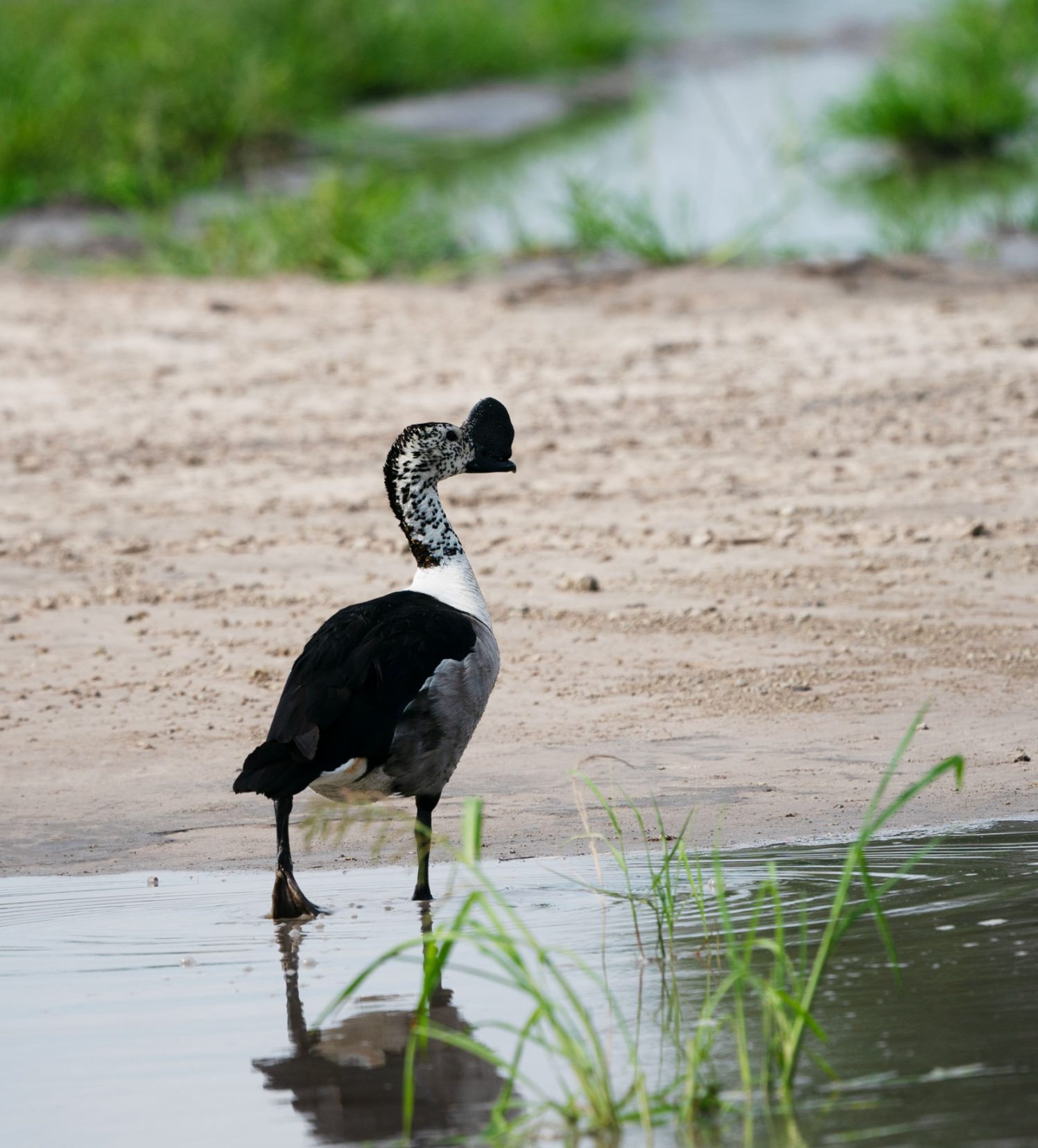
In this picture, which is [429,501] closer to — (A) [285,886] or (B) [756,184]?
(A) [285,886]

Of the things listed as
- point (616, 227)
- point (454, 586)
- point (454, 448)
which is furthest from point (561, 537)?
point (616, 227)

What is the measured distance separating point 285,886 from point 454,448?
1.67 meters

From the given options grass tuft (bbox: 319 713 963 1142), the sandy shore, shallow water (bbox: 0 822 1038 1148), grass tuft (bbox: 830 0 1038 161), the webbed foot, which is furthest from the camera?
grass tuft (bbox: 830 0 1038 161)

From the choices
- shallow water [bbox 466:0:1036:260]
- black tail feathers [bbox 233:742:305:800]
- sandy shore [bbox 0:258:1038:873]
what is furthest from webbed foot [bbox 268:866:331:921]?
shallow water [bbox 466:0:1036:260]

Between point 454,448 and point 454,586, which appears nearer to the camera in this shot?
point 454,586

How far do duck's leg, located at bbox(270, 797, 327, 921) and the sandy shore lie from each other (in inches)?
22.6

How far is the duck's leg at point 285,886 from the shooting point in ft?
17.5

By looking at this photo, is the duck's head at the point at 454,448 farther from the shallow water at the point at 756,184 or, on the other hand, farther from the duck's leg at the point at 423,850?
the shallow water at the point at 756,184

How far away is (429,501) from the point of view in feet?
20.7

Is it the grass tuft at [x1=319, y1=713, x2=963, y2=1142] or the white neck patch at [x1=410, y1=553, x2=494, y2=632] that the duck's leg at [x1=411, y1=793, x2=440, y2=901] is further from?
the white neck patch at [x1=410, y1=553, x2=494, y2=632]

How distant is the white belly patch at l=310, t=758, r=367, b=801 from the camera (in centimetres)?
535

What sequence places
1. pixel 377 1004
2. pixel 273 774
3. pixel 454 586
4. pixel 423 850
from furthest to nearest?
pixel 454 586 < pixel 423 850 < pixel 273 774 < pixel 377 1004

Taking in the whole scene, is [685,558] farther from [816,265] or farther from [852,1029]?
[816,265]

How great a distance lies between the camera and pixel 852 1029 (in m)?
4.48
